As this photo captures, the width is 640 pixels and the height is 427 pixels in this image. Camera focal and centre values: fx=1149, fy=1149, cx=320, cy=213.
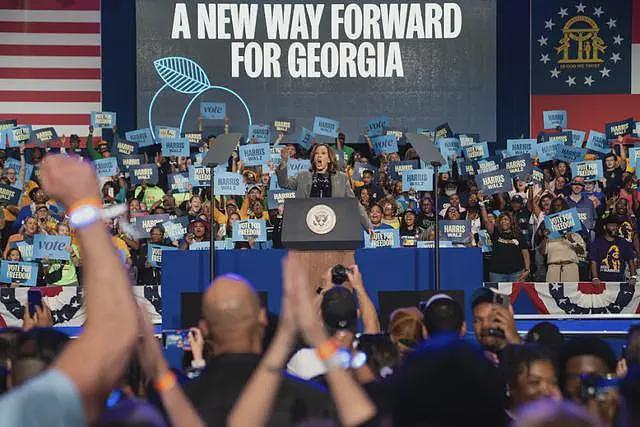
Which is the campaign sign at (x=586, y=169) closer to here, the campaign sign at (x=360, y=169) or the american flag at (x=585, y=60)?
the campaign sign at (x=360, y=169)

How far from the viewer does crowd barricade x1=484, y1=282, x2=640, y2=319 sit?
11.5 meters

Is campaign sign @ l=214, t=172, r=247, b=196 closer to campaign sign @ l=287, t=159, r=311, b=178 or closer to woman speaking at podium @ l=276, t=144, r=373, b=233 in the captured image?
campaign sign @ l=287, t=159, r=311, b=178

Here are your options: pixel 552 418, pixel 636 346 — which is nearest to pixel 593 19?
pixel 636 346

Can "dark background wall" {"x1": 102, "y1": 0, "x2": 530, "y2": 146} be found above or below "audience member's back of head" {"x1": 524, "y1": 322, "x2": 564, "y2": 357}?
above

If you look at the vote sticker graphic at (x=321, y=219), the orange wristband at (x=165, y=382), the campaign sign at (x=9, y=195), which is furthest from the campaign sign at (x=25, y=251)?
the orange wristband at (x=165, y=382)

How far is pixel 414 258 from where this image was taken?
30.3ft

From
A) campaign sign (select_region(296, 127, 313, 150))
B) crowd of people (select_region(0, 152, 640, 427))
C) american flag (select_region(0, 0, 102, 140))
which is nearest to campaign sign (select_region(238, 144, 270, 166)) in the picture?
campaign sign (select_region(296, 127, 313, 150))

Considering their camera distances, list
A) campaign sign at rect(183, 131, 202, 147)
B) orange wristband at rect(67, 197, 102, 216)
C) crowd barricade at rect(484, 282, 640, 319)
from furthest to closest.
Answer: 1. campaign sign at rect(183, 131, 202, 147)
2. crowd barricade at rect(484, 282, 640, 319)
3. orange wristband at rect(67, 197, 102, 216)

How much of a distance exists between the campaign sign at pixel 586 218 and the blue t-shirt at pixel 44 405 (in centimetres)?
1188

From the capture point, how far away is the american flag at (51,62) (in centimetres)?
2005

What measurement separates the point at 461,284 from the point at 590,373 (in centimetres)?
558

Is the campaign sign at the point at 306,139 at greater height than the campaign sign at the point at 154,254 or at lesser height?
greater

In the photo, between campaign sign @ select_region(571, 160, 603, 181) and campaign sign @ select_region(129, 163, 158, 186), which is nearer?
campaign sign @ select_region(571, 160, 603, 181)

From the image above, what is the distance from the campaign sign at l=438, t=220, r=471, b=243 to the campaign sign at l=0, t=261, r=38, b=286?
14.0ft
